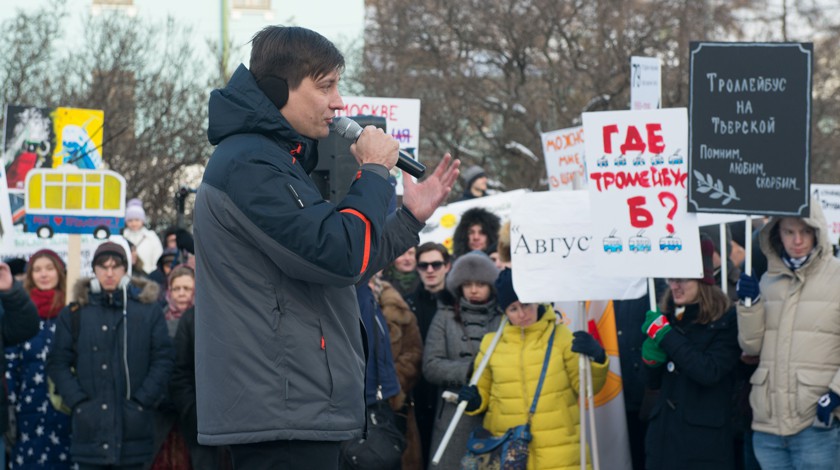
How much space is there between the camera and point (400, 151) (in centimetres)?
419

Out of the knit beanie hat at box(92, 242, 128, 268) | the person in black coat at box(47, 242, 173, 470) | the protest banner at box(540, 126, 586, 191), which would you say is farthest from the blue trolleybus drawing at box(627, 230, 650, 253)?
the protest banner at box(540, 126, 586, 191)

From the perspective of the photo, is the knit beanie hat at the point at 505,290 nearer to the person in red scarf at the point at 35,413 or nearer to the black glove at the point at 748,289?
the black glove at the point at 748,289

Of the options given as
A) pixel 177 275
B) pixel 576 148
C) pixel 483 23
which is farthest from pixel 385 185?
pixel 483 23

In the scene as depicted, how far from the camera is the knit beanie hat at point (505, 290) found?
8.03 m

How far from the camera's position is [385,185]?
3.98 meters

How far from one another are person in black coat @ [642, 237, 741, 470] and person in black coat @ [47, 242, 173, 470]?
10.7ft

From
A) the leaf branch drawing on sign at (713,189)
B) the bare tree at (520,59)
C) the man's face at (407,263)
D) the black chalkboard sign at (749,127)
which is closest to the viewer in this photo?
the black chalkboard sign at (749,127)

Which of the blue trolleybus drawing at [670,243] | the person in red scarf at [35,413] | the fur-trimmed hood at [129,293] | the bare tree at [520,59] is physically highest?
the bare tree at [520,59]

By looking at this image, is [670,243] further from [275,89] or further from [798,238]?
[275,89]

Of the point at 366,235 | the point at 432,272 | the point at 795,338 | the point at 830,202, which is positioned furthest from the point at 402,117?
the point at 366,235

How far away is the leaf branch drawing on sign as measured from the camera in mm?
7395

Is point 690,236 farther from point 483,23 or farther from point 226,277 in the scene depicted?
point 483,23

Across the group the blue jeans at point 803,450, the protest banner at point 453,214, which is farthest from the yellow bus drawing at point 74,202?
the blue jeans at point 803,450

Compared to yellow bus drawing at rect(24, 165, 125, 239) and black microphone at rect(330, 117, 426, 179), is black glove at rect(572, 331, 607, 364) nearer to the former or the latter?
black microphone at rect(330, 117, 426, 179)
